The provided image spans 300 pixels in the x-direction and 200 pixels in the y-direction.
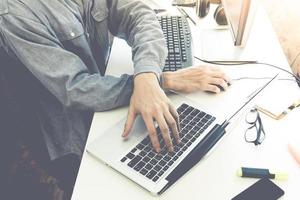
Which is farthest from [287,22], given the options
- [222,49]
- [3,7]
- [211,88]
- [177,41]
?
[3,7]

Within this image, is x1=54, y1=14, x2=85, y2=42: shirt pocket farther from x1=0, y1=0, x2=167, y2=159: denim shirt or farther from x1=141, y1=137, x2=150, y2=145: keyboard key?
x1=141, y1=137, x2=150, y2=145: keyboard key

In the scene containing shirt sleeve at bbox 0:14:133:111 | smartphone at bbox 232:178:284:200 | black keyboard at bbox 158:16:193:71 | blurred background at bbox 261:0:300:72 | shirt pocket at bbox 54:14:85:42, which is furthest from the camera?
blurred background at bbox 261:0:300:72

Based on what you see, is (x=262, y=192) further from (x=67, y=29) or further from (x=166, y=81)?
(x=67, y=29)

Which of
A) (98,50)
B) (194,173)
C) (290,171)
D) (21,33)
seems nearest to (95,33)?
(98,50)

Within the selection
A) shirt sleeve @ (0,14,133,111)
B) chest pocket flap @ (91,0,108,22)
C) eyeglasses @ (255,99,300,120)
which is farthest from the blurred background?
shirt sleeve @ (0,14,133,111)

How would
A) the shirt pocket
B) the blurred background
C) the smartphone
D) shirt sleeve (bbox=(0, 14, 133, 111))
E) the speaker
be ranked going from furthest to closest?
1. the blurred background
2. the speaker
3. the shirt pocket
4. shirt sleeve (bbox=(0, 14, 133, 111))
5. the smartphone

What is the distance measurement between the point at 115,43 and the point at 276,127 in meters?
0.61

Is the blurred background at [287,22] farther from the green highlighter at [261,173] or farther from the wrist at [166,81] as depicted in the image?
the green highlighter at [261,173]

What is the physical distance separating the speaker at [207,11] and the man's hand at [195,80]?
0.37 m

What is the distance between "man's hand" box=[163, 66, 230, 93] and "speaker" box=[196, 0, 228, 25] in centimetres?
37

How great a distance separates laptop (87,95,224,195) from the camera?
0.72 m

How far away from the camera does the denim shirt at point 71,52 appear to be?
32.4 inches

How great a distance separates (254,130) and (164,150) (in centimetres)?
25

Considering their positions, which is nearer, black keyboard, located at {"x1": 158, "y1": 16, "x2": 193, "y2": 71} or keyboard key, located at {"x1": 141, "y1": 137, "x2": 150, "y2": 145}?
keyboard key, located at {"x1": 141, "y1": 137, "x2": 150, "y2": 145}
